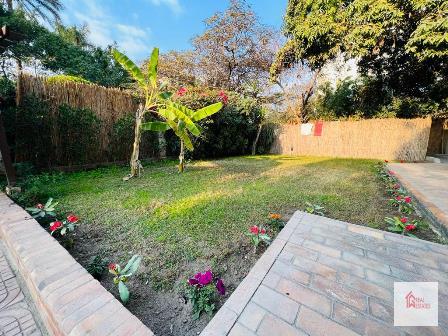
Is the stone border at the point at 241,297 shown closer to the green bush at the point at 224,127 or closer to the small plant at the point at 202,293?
the small plant at the point at 202,293

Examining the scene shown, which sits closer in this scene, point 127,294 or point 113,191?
point 127,294

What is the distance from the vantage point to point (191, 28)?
14.2 metres

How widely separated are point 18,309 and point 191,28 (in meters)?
16.6

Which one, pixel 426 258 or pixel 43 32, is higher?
pixel 43 32

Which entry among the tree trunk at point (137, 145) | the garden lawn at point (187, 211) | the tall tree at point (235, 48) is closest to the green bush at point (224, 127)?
the tree trunk at point (137, 145)

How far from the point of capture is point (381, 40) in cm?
806

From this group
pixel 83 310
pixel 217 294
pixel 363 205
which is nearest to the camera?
pixel 83 310

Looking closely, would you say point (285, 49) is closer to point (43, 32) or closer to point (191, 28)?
point (191, 28)

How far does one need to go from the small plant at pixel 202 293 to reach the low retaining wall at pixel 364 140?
11.8 m

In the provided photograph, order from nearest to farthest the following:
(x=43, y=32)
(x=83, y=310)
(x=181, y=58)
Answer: (x=83, y=310) → (x=43, y=32) → (x=181, y=58)

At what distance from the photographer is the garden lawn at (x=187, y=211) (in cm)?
188

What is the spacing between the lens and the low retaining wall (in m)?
9.44

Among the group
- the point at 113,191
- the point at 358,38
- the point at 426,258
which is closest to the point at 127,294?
the point at 426,258

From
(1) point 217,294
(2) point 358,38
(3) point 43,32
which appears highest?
(3) point 43,32
